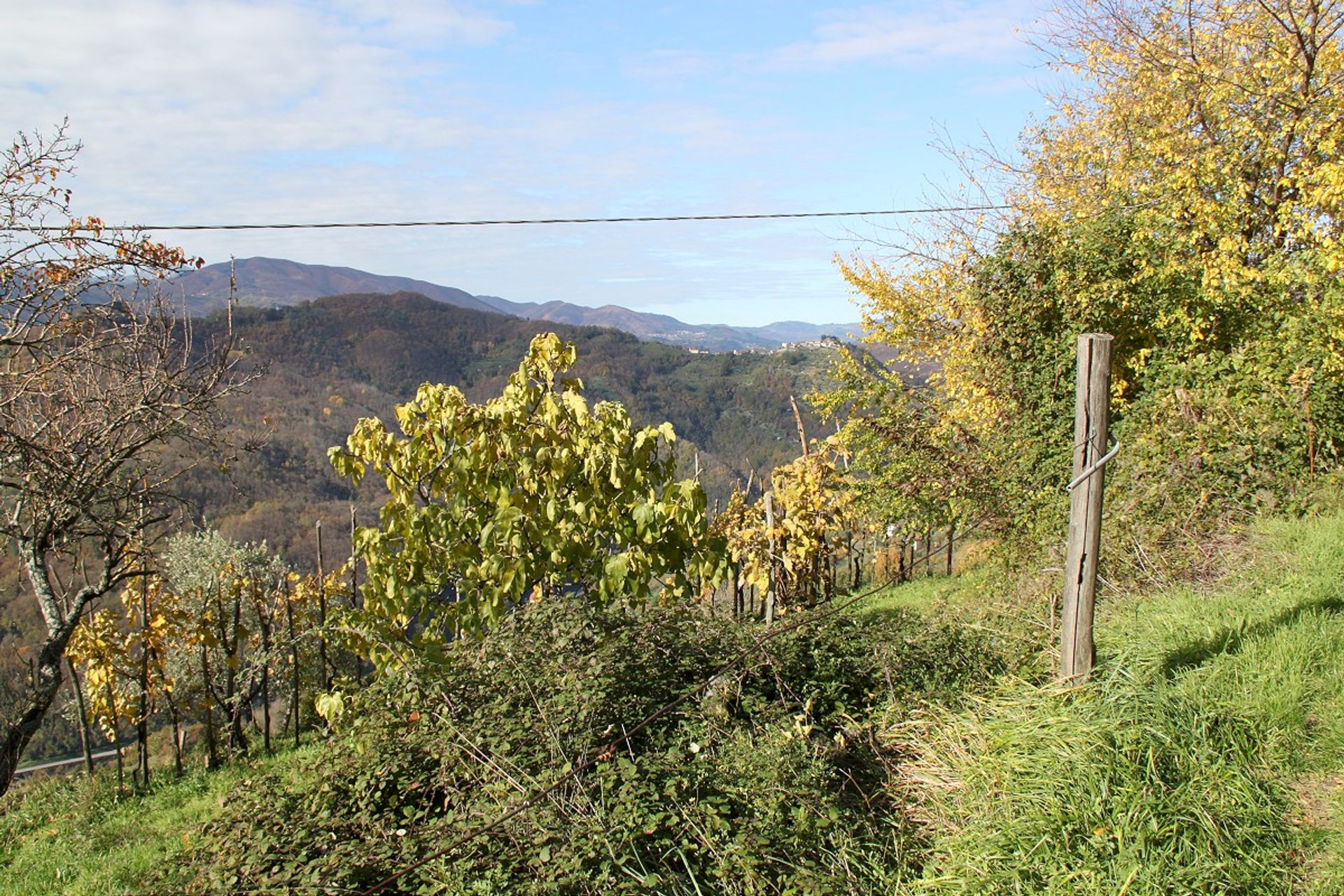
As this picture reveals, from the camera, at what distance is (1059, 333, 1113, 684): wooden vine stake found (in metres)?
3.74

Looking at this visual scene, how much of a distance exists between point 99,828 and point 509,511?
12.1ft

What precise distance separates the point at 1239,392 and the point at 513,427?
6.55 metres

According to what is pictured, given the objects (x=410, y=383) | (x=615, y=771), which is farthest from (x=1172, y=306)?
(x=410, y=383)

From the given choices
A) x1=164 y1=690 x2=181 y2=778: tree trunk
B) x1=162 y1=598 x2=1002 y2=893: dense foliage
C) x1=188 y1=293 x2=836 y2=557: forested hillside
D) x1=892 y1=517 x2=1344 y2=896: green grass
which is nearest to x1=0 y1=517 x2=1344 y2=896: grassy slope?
x1=892 y1=517 x2=1344 y2=896: green grass

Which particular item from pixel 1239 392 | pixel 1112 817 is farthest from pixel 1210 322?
pixel 1112 817

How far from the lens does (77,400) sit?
20.7 feet

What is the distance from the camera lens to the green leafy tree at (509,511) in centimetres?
480

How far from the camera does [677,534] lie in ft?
15.9

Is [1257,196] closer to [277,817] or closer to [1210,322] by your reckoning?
[1210,322]

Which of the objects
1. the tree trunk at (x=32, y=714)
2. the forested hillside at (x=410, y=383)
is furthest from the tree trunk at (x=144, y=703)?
the forested hillside at (x=410, y=383)

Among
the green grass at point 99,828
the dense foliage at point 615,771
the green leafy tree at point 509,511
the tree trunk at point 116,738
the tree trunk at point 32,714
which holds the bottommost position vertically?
the tree trunk at point 116,738

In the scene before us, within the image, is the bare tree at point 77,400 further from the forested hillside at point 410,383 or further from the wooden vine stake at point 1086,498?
the forested hillside at point 410,383

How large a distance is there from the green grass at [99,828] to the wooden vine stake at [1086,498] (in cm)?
402

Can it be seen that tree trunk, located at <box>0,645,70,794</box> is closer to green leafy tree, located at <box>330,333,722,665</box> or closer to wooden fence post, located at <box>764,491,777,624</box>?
green leafy tree, located at <box>330,333,722,665</box>
